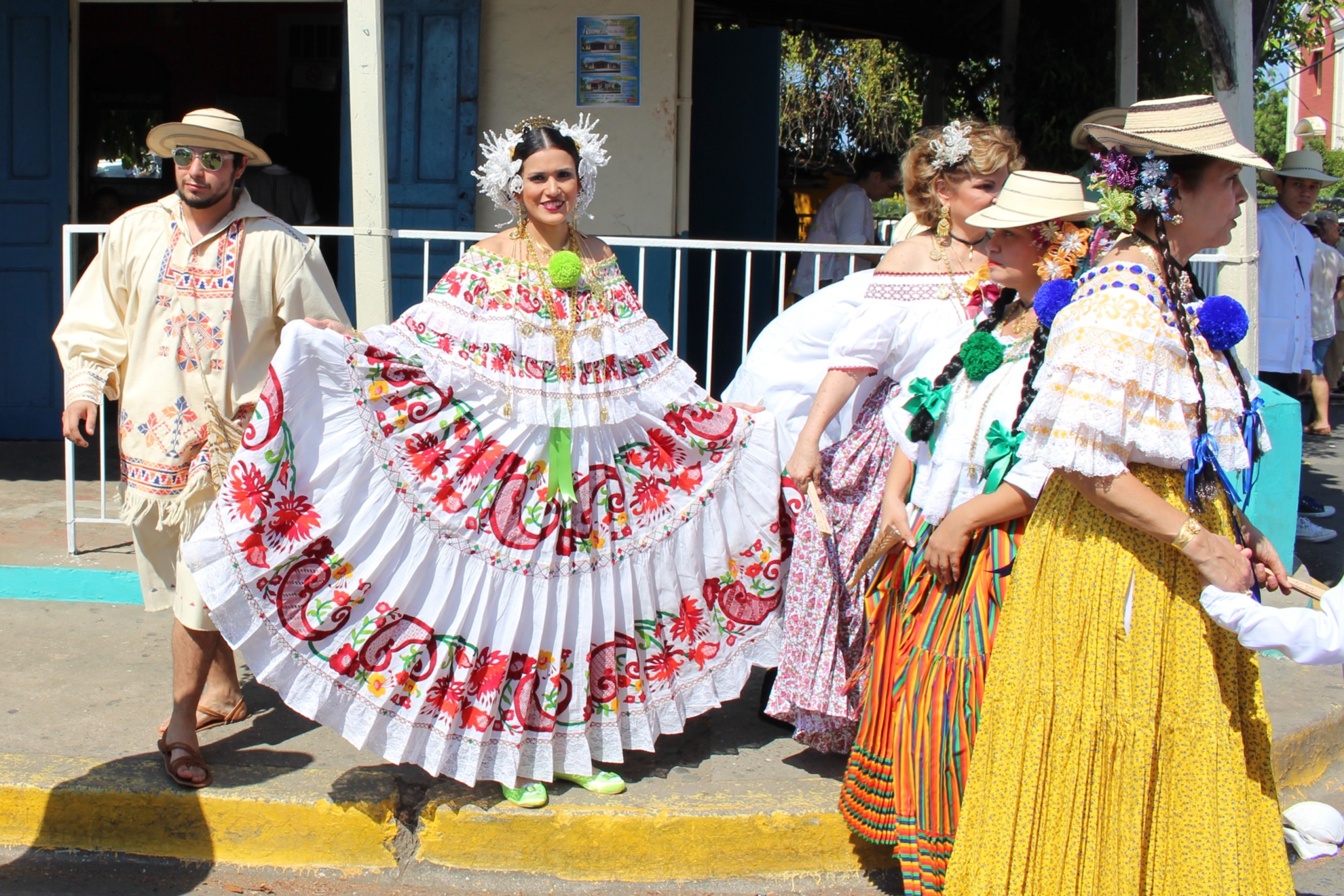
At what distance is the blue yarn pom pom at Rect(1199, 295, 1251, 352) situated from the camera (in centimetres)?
237

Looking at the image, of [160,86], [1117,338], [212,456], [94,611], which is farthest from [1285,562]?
[160,86]

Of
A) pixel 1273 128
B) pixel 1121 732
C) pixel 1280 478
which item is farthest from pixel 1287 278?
pixel 1273 128

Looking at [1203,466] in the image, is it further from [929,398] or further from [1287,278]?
[1287,278]

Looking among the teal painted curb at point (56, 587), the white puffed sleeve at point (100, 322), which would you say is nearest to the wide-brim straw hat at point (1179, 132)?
the white puffed sleeve at point (100, 322)

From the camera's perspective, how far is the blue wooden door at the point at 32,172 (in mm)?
7223

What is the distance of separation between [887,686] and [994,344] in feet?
2.80

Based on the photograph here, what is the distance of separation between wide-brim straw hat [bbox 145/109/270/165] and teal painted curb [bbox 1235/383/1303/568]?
4.06m

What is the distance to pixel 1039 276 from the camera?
263 centimetres

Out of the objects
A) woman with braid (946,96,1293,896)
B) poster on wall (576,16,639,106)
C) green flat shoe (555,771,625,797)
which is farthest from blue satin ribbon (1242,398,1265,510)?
poster on wall (576,16,639,106)

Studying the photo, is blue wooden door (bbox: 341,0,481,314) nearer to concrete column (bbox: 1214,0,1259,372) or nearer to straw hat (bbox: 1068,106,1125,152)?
concrete column (bbox: 1214,0,1259,372)

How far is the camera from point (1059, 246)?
2.60m

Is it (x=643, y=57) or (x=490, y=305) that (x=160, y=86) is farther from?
(x=490, y=305)

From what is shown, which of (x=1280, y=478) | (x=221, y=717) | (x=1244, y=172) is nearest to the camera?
(x=221, y=717)

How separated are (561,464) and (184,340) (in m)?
1.10
